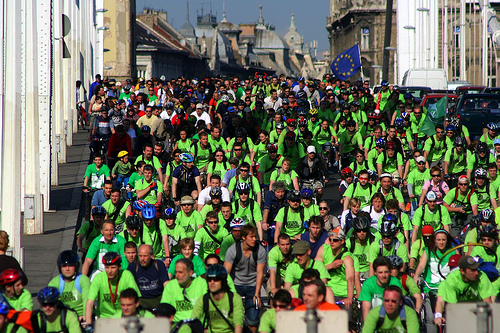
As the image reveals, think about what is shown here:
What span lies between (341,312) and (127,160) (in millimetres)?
12609

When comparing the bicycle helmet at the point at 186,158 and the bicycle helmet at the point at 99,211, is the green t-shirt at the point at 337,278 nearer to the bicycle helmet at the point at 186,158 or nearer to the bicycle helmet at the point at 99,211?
the bicycle helmet at the point at 99,211

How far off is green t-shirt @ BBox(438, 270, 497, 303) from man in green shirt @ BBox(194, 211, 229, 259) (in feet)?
11.8

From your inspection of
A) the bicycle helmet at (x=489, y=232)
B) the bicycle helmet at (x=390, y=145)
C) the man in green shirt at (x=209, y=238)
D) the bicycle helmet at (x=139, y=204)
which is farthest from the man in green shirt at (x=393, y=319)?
the bicycle helmet at (x=390, y=145)

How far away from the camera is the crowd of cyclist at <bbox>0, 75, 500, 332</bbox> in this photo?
31.4 ft

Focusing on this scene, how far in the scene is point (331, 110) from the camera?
84.2ft

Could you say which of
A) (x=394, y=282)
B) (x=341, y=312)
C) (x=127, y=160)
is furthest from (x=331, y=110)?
(x=341, y=312)

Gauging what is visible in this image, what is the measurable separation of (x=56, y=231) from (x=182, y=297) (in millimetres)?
7498

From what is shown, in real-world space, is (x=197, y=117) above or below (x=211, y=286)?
above

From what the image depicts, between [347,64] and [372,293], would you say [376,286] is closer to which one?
[372,293]

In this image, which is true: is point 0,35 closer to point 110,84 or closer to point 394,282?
point 394,282

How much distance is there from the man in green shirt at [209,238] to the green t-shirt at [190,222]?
1.96 feet

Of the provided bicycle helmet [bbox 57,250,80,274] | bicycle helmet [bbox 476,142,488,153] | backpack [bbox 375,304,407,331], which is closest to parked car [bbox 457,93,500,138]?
bicycle helmet [bbox 476,142,488,153]

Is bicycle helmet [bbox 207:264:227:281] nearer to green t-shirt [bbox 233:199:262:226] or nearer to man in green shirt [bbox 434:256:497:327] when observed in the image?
man in green shirt [bbox 434:256:497:327]

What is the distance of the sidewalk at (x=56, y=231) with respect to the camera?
552 inches
